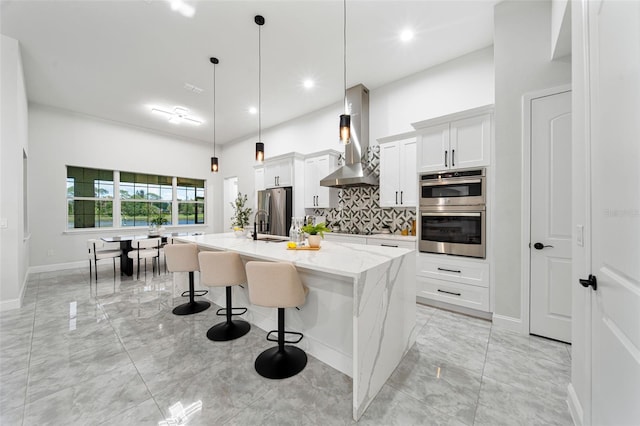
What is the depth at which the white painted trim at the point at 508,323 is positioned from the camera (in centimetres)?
254

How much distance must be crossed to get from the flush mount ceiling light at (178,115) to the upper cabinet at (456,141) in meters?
4.88

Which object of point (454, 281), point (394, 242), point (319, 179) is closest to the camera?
point (454, 281)

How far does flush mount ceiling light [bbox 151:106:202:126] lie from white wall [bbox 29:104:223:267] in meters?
1.42

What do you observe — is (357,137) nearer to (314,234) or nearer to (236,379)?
(314,234)

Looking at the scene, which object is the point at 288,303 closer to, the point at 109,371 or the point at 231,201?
the point at 109,371

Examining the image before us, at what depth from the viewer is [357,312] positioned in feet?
4.79

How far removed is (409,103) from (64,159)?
7.20m

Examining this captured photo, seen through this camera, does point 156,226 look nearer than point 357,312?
No

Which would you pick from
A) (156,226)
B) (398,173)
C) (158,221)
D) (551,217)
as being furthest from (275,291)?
(156,226)

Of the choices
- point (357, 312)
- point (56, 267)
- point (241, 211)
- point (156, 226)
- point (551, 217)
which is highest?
point (241, 211)

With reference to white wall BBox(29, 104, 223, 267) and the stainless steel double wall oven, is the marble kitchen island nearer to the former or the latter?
the stainless steel double wall oven

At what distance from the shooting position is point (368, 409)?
1.57 meters

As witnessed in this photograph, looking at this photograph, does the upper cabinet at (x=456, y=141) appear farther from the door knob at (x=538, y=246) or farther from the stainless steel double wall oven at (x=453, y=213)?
the door knob at (x=538, y=246)

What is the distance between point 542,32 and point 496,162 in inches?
51.8
